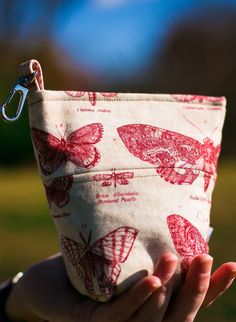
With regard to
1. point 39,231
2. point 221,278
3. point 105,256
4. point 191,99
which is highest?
point 191,99

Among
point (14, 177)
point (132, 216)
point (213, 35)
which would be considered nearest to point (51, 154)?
point (132, 216)

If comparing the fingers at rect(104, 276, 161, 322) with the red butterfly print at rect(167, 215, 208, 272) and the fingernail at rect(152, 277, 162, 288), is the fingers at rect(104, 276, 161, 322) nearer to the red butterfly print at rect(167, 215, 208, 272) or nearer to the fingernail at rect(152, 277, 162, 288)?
the fingernail at rect(152, 277, 162, 288)

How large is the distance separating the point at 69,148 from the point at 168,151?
23cm

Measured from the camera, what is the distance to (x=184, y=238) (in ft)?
4.81

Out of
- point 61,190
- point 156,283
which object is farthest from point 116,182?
point 156,283

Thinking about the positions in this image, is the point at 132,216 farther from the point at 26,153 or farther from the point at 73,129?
the point at 26,153

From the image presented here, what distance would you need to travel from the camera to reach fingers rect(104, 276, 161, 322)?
1.36 meters

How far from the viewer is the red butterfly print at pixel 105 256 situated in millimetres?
1404

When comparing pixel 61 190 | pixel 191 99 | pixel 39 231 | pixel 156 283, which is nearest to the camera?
pixel 156 283

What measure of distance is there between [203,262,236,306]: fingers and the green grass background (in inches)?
49.7

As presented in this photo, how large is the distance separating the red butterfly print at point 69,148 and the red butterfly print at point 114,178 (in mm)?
32

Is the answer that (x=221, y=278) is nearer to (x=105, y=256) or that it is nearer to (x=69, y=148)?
(x=105, y=256)

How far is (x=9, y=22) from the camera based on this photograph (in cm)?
1588

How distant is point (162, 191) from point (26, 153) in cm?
928
